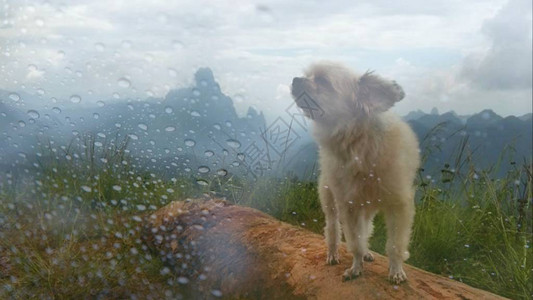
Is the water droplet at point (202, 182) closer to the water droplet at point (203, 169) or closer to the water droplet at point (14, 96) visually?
the water droplet at point (203, 169)

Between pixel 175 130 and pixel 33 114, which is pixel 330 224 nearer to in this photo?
pixel 175 130

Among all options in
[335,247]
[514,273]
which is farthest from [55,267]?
[514,273]

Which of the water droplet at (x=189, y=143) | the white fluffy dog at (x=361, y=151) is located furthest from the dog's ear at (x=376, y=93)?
the water droplet at (x=189, y=143)

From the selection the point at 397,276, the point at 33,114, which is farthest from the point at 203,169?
the point at 397,276

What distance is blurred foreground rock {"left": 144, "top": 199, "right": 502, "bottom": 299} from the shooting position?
6.64 feet

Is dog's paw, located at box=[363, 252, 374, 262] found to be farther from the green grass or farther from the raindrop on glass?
the raindrop on glass

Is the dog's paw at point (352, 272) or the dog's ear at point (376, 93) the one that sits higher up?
the dog's ear at point (376, 93)

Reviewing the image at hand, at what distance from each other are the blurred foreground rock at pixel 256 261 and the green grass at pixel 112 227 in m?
0.09

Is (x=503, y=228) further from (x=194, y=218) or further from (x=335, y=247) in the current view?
(x=194, y=218)

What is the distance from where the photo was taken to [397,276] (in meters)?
2.07

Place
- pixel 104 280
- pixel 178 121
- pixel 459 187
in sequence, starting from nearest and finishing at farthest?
pixel 178 121, pixel 104 280, pixel 459 187

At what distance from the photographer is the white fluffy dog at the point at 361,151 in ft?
7.00

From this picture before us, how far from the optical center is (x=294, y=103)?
2064mm

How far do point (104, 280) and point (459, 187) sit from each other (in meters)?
1.84
